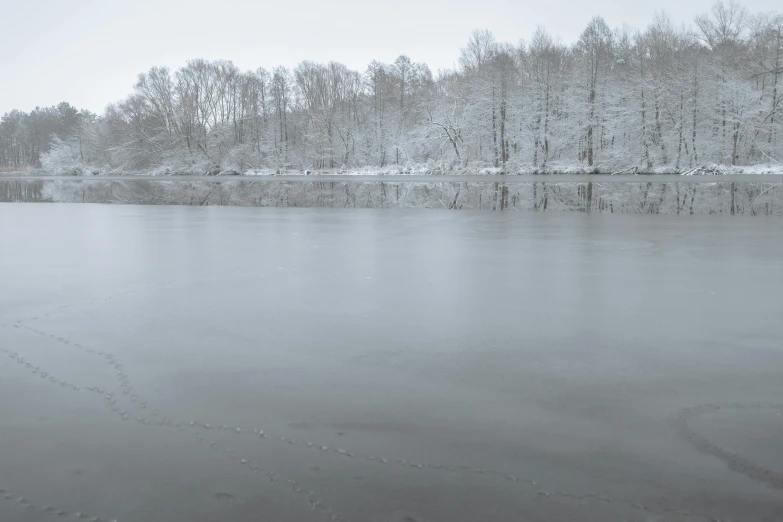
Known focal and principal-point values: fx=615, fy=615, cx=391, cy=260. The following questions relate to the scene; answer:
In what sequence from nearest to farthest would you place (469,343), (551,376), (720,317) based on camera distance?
(551,376) → (469,343) → (720,317)

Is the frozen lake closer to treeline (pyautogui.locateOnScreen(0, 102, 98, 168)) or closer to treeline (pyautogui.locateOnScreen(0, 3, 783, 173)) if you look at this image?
treeline (pyautogui.locateOnScreen(0, 3, 783, 173))

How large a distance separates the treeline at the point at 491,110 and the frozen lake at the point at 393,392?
3241 cm

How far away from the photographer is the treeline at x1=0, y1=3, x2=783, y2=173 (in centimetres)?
4034

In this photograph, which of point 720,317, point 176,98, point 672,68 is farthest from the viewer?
point 176,98

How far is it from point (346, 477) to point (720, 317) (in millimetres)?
3283

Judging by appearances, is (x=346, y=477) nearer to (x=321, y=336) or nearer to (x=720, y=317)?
(x=321, y=336)

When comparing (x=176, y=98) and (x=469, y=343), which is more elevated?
(x=176, y=98)

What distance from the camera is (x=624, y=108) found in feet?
140

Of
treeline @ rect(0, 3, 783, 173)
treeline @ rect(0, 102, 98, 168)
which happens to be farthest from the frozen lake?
treeline @ rect(0, 102, 98, 168)

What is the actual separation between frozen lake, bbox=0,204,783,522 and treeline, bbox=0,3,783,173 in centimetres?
3241

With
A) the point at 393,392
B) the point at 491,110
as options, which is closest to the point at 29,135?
the point at 491,110

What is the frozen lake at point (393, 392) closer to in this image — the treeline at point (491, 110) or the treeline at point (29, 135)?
the treeline at point (491, 110)

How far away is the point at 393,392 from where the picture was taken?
3.00m

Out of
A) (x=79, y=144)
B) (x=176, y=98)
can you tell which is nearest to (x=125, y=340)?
(x=176, y=98)
